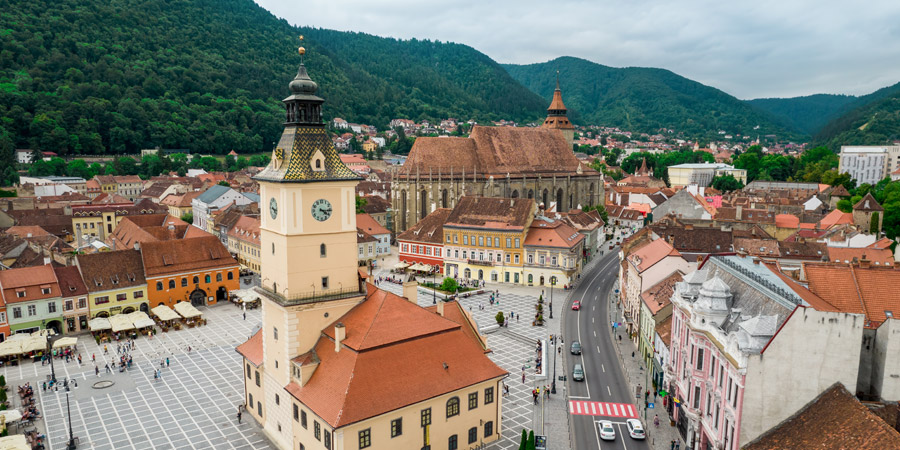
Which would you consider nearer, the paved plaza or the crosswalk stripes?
the paved plaza

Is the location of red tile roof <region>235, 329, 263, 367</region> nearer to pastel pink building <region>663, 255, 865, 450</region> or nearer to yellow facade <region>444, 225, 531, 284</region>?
pastel pink building <region>663, 255, 865, 450</region>

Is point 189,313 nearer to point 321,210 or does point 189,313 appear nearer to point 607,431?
point 321,210

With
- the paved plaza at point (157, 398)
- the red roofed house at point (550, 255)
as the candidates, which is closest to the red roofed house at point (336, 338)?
the paved plaza at point (157, 398)

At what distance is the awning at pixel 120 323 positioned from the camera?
5365 centimetres

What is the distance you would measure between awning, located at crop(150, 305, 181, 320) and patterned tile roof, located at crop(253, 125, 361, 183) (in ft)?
108

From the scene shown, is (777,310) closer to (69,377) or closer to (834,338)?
(834,338)

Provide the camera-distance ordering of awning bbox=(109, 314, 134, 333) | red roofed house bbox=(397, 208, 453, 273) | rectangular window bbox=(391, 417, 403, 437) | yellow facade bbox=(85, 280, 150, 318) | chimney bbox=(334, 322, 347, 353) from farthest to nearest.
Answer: red roofed house bbox=(397, 208, 453, 273), yellow facade bbox=(85, 280, 150, 318), awning bbox=(109, 314, 134, 333), chimney bbox=(334, 322, 347, 353), rectangular window bbox=(391, 417, 403, 437)

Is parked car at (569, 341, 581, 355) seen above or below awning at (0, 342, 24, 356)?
below

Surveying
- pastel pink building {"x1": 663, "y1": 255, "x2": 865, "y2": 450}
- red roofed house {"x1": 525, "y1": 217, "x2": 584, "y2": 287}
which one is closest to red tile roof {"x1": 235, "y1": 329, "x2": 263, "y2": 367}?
pastel pink building {"x1": 663, "y1": 255, "x2": 865, "y2": 450}

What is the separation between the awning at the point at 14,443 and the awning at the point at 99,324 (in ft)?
76.7

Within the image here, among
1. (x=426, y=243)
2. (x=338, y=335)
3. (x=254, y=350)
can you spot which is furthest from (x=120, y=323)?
(x=426, y=243)

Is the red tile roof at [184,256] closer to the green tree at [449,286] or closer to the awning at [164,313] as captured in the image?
the awning at [164,313]

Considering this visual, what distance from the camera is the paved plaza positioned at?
35.2 m

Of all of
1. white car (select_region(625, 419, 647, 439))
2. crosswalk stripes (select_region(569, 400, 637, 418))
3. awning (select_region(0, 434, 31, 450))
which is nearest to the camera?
awning (select_region(0, 434, 31, 450))
